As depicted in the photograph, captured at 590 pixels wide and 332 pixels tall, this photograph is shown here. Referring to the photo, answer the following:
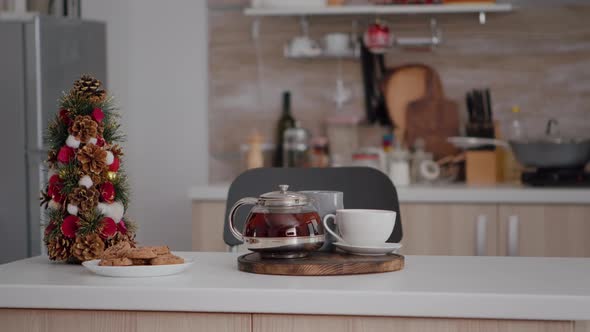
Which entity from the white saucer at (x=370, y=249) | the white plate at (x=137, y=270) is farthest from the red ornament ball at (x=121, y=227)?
the white saucer at (x=370, y=249)

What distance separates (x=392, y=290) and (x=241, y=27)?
9.90 ft

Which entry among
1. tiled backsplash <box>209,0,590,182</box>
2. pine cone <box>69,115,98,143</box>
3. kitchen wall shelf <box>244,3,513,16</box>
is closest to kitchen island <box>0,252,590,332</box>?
pine cone <box>69,115,98,143</box>

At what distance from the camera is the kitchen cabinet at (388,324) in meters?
1.35

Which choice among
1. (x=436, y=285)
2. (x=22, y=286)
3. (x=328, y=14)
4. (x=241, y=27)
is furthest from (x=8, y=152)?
(x=436, y=285)

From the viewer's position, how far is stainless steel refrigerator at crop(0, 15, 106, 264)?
144 inches

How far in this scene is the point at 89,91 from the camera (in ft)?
5.87

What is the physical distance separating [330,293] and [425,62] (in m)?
2.90

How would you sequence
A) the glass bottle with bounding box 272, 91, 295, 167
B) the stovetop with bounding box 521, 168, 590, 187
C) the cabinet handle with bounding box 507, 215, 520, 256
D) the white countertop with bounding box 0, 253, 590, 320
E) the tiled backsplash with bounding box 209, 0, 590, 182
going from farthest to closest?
1. the glass bottle with bounding box 272, 91, 295, 167
2. the tiled backsplash with bounding box 209, 0, 590, 182
3. the stovetop with bounding box 521, 168, 590, 187
4. the cabinet handle with bounding box 507, 215, 520, 256
5. the white countertop with bounding box 0, 253, 590, 320

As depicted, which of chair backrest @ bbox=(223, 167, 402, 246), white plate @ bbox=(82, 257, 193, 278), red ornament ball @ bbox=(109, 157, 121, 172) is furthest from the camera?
chair backrest @ bbox=(223, 167, 402, 246)

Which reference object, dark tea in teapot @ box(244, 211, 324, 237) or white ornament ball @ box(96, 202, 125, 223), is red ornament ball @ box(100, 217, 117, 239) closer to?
white ornament ball @ box(96, 202, 125, 223)

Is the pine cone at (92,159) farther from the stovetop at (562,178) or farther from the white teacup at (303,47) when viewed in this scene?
the white teacup at (303,47)

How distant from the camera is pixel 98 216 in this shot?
5.67 feet

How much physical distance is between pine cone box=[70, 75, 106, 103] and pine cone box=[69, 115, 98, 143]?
5cm

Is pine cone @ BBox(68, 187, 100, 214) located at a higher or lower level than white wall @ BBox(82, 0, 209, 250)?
lower
